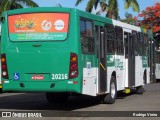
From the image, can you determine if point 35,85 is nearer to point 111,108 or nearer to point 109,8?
point 111,108

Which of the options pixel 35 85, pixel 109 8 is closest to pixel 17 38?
pixel 35 85

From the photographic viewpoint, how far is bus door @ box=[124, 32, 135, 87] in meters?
18.3

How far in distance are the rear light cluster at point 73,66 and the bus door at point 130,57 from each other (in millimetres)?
5405

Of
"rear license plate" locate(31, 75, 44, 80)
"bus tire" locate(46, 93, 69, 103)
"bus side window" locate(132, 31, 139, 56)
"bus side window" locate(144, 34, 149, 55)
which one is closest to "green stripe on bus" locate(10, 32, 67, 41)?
"rear license plate" locate(31, 75, 44, 80)

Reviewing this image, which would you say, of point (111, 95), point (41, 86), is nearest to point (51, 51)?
point (41, 86)

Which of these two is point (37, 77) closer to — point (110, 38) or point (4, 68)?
point (4, 68)

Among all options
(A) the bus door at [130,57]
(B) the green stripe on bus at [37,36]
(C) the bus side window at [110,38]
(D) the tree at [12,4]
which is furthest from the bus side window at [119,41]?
(D) the tree at [12,4]

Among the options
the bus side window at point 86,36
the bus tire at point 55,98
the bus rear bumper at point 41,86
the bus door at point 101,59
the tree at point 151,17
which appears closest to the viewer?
the bus rear bumper at point 41,86

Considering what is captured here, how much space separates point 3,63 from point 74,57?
7.93ft

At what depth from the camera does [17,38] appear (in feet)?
45.4

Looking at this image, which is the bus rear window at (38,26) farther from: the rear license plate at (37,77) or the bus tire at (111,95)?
the bus tire at (111,95)

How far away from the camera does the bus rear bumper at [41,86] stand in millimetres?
13078

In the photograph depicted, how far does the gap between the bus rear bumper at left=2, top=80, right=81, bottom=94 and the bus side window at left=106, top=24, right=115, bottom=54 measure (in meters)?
3.28

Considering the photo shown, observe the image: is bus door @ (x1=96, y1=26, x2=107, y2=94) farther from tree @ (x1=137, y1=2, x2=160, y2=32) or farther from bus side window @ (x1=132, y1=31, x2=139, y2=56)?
tree @ (x1=137, y1=2, x2=160, y2=32)
